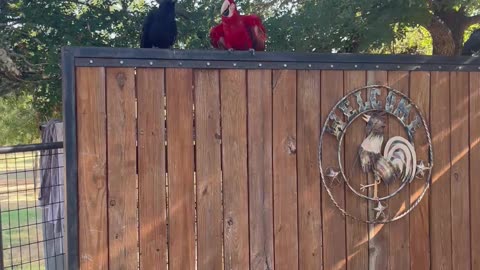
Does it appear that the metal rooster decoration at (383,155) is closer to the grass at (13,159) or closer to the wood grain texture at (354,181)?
the wood grain texture at (354,181)

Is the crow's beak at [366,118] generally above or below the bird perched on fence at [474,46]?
below

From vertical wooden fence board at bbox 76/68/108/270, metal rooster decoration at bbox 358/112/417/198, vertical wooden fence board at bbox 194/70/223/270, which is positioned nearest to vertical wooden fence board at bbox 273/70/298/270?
vertical wooden fence board at bbox 194/70/223/270

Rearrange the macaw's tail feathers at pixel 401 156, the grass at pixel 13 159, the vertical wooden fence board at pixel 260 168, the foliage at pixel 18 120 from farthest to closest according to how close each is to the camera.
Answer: the foliage at pixel 18 120 < the grass at pixel 13 159 < the macaw's tail feathers at pixel 401 156 < the vertical wooden fence board at pixel 260 168

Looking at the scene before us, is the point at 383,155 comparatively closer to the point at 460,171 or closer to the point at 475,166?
the point at 460,171

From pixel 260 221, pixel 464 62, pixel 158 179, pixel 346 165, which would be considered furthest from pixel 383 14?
pixel 158 179

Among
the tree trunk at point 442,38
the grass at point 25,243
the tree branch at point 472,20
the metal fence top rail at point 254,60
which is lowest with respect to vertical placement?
the grass at point 25,243

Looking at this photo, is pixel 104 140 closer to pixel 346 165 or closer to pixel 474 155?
pixel 346 165

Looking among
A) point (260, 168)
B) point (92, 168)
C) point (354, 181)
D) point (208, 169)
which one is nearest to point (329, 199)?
point (354, 181)

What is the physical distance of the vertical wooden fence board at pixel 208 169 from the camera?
A: 2562 mm

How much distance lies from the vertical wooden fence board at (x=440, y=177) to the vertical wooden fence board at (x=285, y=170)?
0.84 m

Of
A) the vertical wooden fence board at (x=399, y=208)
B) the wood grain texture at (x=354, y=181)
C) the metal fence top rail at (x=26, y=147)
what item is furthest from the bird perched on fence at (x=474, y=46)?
the metal fence top rail at (x=26, y=147)

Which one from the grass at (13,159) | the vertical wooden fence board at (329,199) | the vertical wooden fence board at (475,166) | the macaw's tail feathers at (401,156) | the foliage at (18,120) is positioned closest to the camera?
the vertical wooden fence board at (329,199)

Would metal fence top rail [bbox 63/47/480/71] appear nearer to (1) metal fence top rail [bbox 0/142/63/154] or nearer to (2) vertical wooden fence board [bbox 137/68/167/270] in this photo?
(2) vertical wooden fence board [bbox 137/68/167/270]

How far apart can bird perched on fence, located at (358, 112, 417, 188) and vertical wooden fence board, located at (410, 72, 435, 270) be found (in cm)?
8
